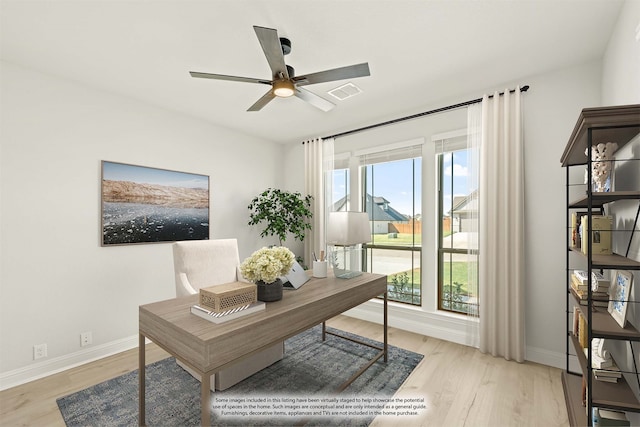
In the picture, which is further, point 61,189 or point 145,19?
point 61,189

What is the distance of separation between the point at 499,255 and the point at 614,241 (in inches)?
35.3

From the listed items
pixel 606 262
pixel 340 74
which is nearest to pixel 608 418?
pixel 606 262

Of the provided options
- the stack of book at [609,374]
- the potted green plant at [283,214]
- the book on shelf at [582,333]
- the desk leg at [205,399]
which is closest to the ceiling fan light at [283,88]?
the desk leg at [205,399]

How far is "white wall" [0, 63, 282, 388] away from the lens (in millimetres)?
2340

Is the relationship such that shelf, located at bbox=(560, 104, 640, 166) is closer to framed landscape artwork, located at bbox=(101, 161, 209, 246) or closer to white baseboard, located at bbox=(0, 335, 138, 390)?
framed landscape artwork, located at bbox=(101, 161, 209, 246)

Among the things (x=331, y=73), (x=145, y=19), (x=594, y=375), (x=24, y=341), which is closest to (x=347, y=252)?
(x=331, y=73)

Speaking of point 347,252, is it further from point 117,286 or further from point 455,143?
point 117,286

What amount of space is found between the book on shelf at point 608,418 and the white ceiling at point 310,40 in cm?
236

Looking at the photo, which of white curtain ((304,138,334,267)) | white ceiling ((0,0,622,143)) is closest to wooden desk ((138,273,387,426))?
white ceiling ((0,0,622,143))

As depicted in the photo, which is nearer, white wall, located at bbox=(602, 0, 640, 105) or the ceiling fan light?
white wall, located at bbox=(602, 0, 640, 105)

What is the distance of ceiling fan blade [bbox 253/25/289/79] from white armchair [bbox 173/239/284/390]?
1.71 metres

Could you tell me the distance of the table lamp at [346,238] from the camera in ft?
7.86

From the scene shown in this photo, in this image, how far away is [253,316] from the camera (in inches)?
59.6

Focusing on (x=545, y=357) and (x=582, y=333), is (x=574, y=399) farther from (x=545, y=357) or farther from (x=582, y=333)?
(x=545, y=357)
